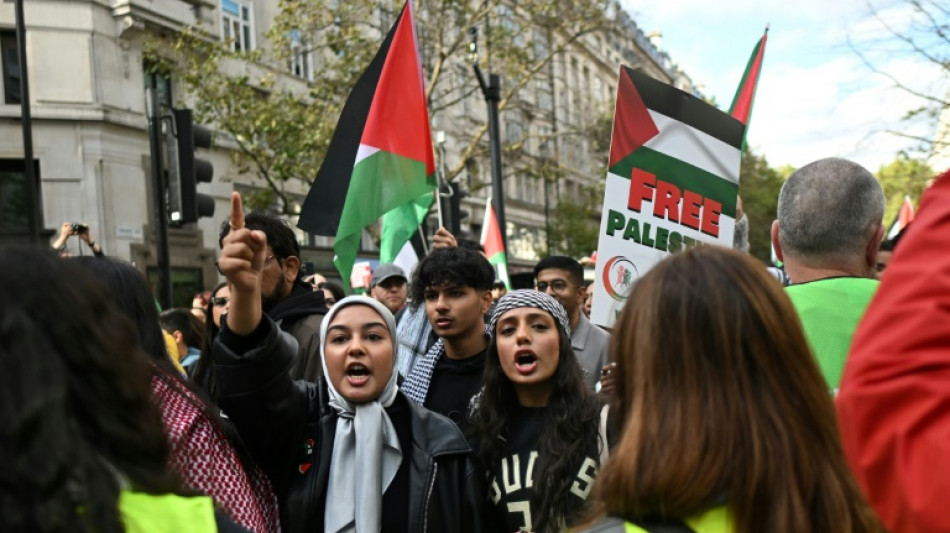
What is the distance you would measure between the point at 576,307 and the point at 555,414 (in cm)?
292

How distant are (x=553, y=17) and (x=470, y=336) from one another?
673 inches

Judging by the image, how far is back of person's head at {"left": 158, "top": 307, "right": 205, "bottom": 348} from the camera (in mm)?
7250

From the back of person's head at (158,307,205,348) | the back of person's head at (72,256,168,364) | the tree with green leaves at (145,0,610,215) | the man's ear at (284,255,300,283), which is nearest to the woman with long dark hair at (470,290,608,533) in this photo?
the man's ear at (284,255,300,283)

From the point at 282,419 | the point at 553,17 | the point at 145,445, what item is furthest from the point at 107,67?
the point at 145,445

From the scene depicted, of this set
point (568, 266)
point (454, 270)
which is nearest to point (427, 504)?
point (454, 270)

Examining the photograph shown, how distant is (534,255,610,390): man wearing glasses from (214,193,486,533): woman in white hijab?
218 centimetres

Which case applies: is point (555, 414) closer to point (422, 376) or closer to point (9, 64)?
point (422, 376)

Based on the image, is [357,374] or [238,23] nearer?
[357,374]

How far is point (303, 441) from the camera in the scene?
3.31 m

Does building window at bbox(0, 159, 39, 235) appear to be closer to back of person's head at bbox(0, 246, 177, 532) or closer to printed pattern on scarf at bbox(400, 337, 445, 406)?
printed pattern on scarf at bbox(400, 337, 445, 406)

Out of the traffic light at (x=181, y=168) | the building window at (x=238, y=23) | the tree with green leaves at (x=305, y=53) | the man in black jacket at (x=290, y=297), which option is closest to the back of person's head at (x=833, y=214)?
the man in black jacket at (x=290, y=297)

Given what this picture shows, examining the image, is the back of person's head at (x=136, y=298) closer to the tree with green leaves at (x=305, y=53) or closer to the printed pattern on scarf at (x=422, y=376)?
the printed pattern on scarf at (x=422, y=376)

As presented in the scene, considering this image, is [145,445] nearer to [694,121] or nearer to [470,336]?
[470,336]

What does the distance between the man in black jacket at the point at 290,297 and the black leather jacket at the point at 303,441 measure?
668 millimetres
